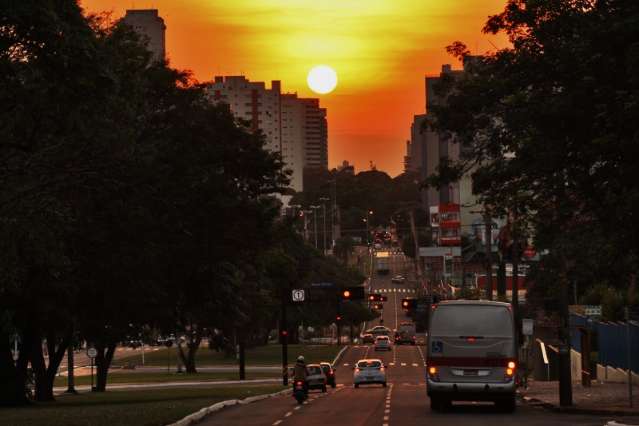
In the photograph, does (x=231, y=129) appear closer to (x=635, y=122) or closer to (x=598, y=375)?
(x=598, y=375)

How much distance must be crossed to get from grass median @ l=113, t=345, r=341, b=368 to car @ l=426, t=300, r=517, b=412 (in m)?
71.9

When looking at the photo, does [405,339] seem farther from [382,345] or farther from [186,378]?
[186,378]

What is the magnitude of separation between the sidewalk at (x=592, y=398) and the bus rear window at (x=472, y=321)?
277cm

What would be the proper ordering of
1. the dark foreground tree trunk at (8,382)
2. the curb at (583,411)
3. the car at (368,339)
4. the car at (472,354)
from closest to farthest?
A: the curb at (583,411)
the car at (472,354)
the dark foreground tree trunk at (8,382)
the car at (368,339)

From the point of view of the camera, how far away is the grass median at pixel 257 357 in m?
114

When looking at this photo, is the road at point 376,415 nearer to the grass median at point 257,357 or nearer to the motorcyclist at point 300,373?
the motorcyclist at point 300,373

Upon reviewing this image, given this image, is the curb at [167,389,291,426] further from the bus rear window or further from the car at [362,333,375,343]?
the car at [362,333,375,343]

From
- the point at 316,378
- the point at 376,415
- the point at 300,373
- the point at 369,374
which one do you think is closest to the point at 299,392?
the point at 300,373

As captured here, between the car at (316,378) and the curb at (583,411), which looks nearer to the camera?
the curb at (583,411)

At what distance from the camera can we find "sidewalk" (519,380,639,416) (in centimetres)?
3356

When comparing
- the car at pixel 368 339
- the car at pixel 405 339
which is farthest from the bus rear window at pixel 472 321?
the car at pixel 368 339

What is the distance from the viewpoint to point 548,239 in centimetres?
3791

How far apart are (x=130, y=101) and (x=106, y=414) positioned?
30.8 ft

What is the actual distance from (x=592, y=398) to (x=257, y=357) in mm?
82109
